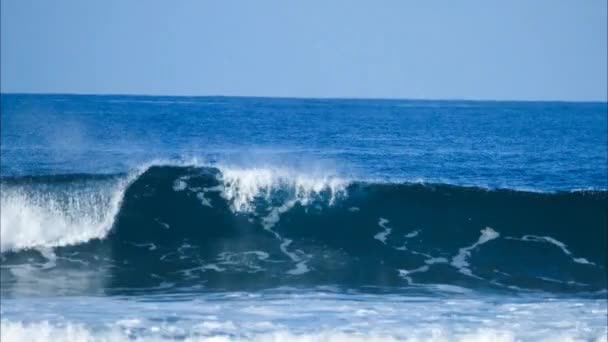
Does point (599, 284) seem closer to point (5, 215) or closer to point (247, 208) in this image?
point (247, 208)

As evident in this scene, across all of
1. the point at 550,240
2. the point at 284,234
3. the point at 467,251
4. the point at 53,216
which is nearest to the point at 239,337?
the point at 284,234

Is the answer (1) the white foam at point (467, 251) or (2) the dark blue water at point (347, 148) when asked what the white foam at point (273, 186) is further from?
(2) the dark blue water at point (347, 148)

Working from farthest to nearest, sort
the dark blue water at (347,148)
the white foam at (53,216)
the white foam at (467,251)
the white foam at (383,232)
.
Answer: the dark blue water at (347,148) < the white foam at (383,232) < the white foam at (53,216) < the white foam at (467,251)

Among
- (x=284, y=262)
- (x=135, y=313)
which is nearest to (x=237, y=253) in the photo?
(x=284, y=262)

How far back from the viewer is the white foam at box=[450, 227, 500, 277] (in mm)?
13484

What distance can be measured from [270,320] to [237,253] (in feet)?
15.1

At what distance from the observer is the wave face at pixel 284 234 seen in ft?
41.8

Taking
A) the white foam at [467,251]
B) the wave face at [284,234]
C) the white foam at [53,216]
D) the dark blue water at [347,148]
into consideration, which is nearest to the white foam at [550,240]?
the wave face at [284,234]

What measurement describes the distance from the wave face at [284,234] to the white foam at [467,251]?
1.4 inches

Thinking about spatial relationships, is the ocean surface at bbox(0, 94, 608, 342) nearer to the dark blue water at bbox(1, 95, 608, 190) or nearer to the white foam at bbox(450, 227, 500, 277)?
the white foam at bbox(450, 227, 500, 277)

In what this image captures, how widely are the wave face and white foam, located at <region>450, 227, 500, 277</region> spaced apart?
0.11ft

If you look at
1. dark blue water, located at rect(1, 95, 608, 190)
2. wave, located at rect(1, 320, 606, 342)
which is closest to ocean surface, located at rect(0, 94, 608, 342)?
wave, located at rect(1, 320, 606, 342)

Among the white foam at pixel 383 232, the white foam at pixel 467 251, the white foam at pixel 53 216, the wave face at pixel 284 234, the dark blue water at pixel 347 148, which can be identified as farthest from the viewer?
the dark blue water at pixel 347 148

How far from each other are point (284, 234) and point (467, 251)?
3.17 m
